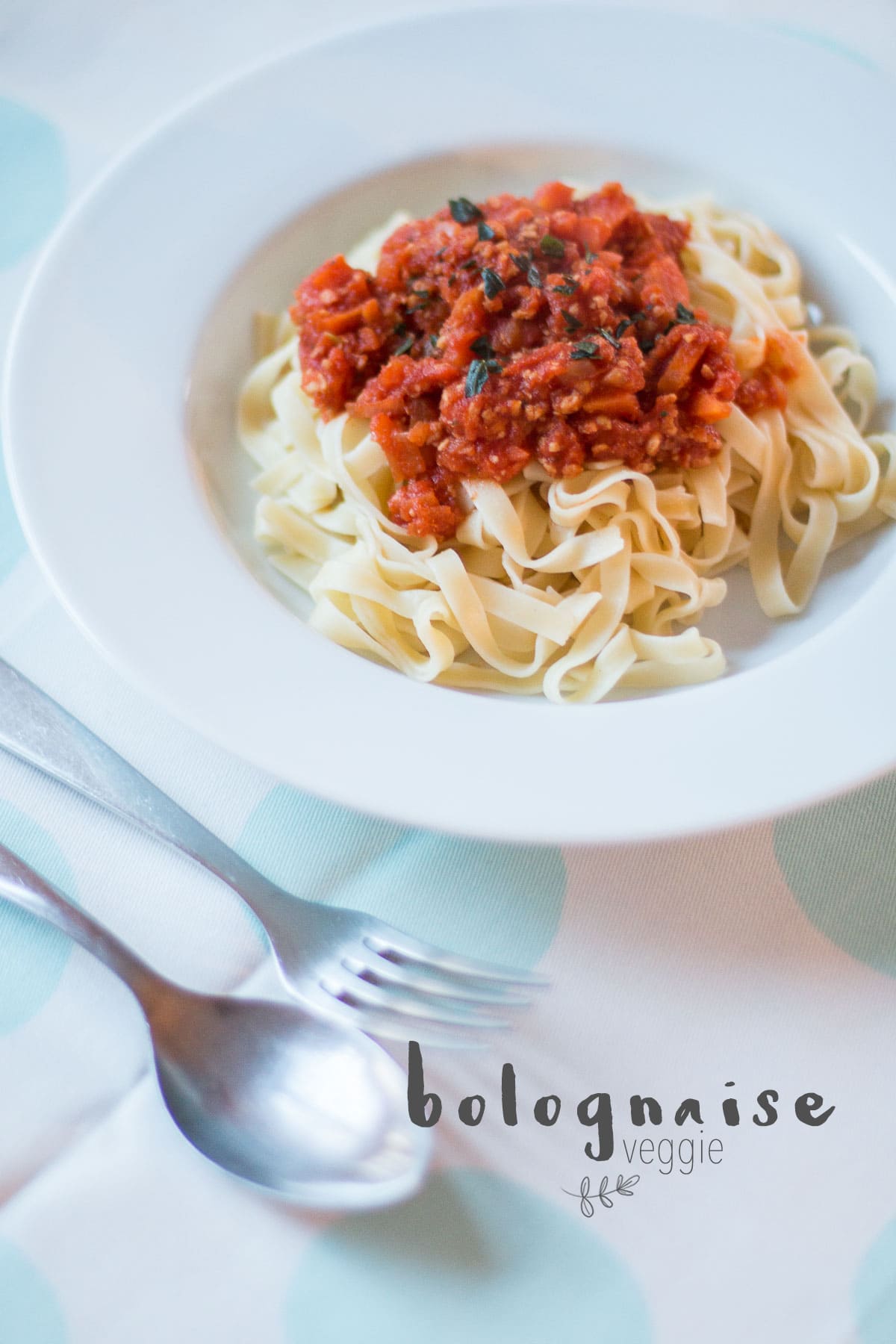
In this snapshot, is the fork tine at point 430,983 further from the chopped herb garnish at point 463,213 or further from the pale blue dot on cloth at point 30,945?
the chopped herb garnish at point 463,213

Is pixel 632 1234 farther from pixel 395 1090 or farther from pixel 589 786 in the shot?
pixel 589 786

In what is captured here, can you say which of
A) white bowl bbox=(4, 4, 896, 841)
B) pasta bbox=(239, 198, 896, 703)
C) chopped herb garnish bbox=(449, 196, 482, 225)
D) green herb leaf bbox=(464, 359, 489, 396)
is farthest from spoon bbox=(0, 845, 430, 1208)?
chopped herb garnish bbox=(449, 196, 482, 225)

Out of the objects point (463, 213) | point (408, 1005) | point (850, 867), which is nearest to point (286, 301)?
point (463, 213)

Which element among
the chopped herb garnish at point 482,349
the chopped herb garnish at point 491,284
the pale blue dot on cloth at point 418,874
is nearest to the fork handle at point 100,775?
the pale blue dot on cloth at point 418,874

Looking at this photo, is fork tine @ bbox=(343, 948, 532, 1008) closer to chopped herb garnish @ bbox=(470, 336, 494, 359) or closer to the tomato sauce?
the tomato sauce

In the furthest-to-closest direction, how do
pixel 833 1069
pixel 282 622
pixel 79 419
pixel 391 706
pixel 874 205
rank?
pixel 874 205 → pixel 79 419 → pixel 282 622 → pixel 391 706 → pixel 833 1069

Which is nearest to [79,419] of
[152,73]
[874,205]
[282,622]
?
[282,622]
